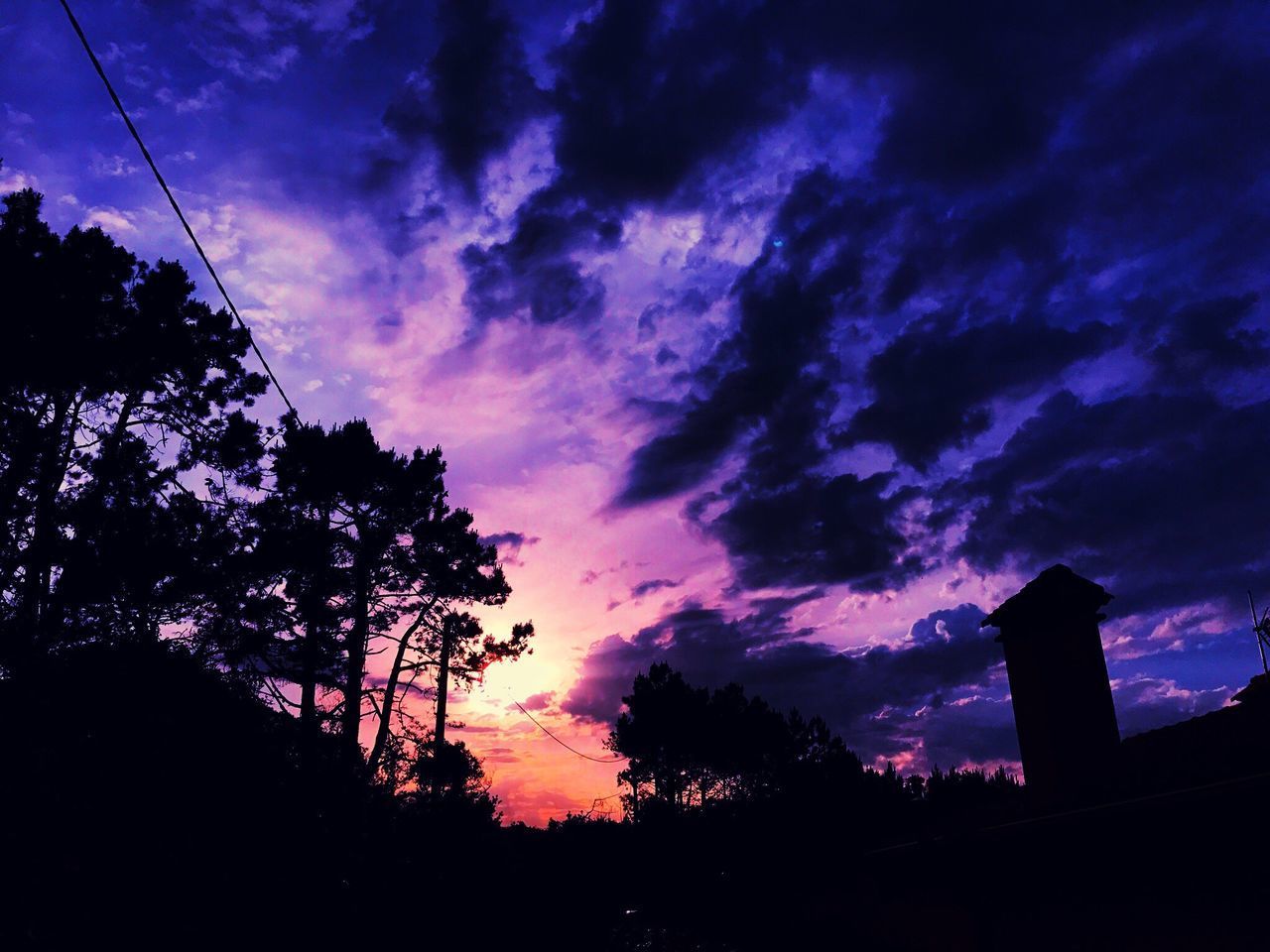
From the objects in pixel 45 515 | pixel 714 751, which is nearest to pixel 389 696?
pixel 45 515

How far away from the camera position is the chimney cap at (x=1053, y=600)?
40.8 ft

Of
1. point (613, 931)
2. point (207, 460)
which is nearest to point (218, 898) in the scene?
point (207, 460)

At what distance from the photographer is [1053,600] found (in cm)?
1267

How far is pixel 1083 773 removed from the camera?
11.5 meters

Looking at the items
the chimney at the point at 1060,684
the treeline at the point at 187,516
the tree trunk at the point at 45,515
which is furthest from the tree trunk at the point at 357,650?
the chimney at the point at 1060,684

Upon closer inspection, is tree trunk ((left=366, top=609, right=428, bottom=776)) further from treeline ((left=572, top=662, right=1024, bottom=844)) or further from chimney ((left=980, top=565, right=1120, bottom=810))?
treeline ((left=572, top=662, right=1024, bottom=844))

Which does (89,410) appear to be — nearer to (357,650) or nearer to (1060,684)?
(357,650)

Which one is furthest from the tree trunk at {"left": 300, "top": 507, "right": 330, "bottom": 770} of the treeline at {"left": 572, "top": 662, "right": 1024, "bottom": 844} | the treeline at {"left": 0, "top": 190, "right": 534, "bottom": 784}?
the treeline at {"left": 572, "top": 662, "right": 1024, "bottom": 844}

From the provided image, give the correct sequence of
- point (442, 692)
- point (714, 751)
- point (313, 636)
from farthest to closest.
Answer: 1. point (714, 751)
2. point (442, 692)
3. point (313, 636)

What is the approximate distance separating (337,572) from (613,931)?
1317 centimetres

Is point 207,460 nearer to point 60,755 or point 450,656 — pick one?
point 450,656

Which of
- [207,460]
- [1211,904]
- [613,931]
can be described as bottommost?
[613,931]

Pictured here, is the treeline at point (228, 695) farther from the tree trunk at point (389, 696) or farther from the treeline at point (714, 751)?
the treeline at point (714, 751)

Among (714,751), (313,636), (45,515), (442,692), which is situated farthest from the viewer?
(714,751)
